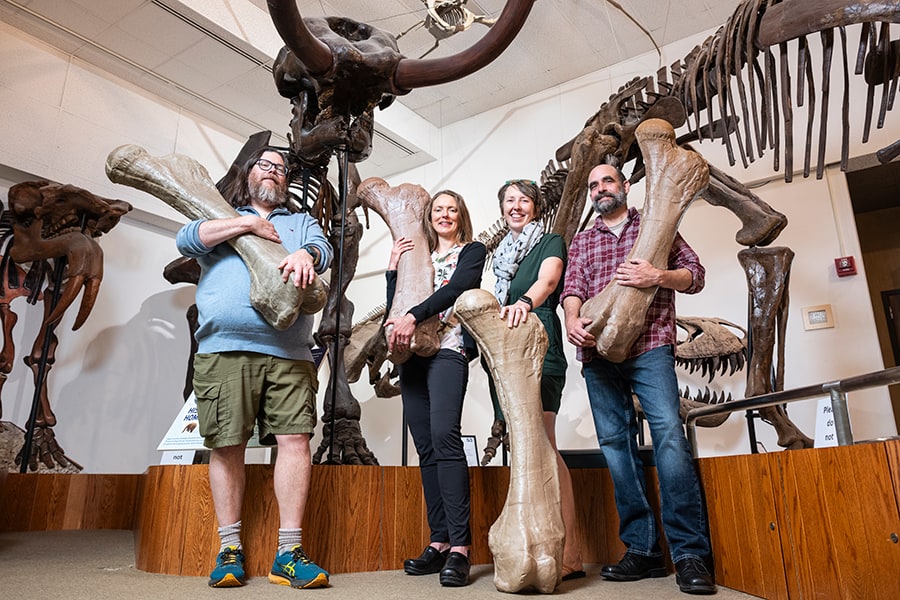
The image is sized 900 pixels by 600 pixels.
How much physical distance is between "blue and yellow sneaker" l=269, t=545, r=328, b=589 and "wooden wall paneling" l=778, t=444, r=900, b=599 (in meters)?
1.41

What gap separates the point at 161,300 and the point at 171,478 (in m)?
4.74

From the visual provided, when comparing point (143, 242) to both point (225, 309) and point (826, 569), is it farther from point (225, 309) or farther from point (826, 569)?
point (826, 569)

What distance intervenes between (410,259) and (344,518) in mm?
1066

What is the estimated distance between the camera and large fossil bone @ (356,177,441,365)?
232cm

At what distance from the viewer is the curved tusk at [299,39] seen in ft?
7.89

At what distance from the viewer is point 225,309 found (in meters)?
2.18

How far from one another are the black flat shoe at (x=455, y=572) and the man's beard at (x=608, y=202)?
1.42 meters

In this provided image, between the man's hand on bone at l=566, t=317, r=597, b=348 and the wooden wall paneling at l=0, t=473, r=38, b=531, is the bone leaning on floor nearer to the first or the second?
the man's hand on bone at l=566, t=317, r=597, b=348

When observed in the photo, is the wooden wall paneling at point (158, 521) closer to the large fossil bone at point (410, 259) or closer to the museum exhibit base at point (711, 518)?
the museum exhibit base at point (711, 518)

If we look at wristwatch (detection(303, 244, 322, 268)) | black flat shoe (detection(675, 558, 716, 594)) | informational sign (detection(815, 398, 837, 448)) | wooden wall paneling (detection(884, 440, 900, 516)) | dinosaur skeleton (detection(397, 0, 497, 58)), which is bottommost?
black flat shoe (detection(675, 558, 716, 594))

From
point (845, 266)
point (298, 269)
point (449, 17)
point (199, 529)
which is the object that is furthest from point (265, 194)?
point (845, 266)

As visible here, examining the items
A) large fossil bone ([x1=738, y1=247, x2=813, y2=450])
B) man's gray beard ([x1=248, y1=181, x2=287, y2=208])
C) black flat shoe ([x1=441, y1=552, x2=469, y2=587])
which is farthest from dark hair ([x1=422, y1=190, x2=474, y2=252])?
large fossil bone ([x1=738, y1=247, x2=813, y2=450])

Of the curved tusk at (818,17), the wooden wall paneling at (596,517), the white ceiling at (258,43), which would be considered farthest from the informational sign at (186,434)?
the white ceiling at (258,43)

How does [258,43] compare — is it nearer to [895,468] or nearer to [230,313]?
[230,313]
